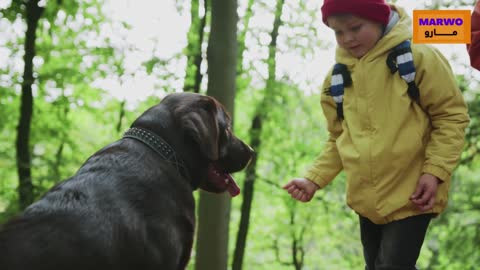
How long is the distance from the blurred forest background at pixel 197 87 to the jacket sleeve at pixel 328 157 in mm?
2398

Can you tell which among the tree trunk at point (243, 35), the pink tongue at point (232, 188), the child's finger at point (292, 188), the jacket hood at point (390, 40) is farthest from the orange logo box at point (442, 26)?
the tree trunk at point (243, 35)

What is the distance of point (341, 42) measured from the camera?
326cm

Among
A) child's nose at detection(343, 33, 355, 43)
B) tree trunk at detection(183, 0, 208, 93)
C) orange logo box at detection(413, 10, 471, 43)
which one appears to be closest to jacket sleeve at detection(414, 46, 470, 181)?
child's nose at detection(343, 33, 355, 43)

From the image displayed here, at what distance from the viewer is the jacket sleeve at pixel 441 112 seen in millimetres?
2971

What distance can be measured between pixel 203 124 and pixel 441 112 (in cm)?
135

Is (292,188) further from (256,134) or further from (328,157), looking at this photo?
(256,134)

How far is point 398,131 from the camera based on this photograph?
3.05 m

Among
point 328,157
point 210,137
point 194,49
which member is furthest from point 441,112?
point 194,49

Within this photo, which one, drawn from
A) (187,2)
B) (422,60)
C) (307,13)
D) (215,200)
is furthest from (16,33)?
(422,60)

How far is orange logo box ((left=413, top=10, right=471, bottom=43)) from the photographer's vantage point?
16.9 ft

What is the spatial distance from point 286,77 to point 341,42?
29.7ft

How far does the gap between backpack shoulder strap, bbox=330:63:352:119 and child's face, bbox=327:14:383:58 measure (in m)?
0.12

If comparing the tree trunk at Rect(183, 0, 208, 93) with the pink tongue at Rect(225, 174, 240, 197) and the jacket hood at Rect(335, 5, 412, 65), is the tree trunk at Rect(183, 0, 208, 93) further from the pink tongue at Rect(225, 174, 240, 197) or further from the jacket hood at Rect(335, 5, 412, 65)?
the jacket hood at Rect(335, 5, 412, 65)

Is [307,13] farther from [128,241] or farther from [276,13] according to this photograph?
[128,241]
